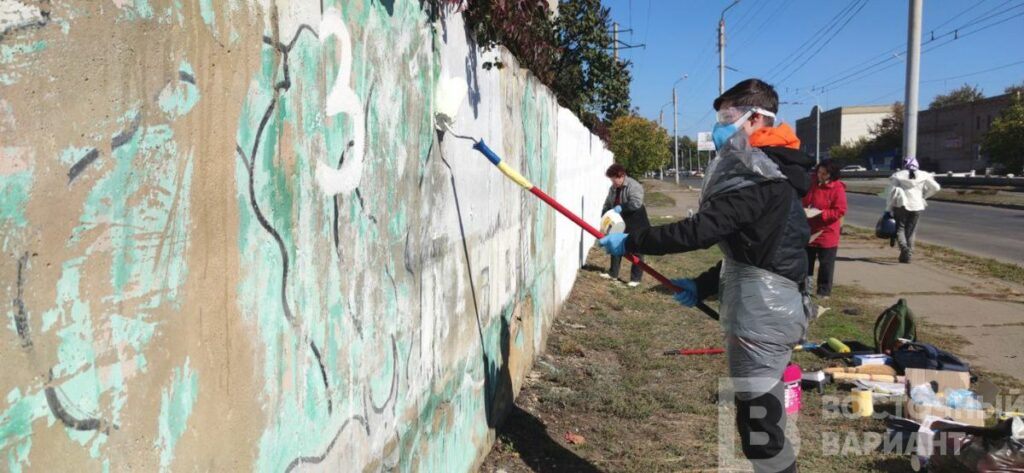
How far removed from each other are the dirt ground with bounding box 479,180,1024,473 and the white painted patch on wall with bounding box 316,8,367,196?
231 cm

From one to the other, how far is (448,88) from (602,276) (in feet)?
27.3

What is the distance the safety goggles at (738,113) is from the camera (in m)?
3.37

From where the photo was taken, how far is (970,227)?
19.2 m

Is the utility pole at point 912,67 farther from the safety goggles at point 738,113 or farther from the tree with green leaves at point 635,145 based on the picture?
the tree with green leaves at point 635,145

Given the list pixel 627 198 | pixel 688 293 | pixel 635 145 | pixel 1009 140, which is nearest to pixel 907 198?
pixel 627 198

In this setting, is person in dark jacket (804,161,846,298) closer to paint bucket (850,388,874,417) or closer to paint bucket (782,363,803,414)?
paint bucket (850,388,874,417)

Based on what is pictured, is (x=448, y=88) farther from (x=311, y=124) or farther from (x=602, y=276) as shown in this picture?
(x=602, y=276)

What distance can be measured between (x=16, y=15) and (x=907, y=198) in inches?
504

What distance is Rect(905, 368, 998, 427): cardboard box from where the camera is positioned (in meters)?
4.55

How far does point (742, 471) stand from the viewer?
4152 mm

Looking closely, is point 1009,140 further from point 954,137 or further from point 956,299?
point 956,299

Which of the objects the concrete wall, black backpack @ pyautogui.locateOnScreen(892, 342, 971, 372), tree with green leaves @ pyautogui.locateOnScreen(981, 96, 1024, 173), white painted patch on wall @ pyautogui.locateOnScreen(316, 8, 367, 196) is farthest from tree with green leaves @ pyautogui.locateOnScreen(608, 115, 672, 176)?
white painted patch on wall @ pyautogui.locateOnScreen(316, 8, 367, 196)

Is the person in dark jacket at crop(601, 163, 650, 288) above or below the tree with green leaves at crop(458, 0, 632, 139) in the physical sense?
below

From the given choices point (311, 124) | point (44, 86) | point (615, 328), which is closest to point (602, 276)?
point (615, 328)
